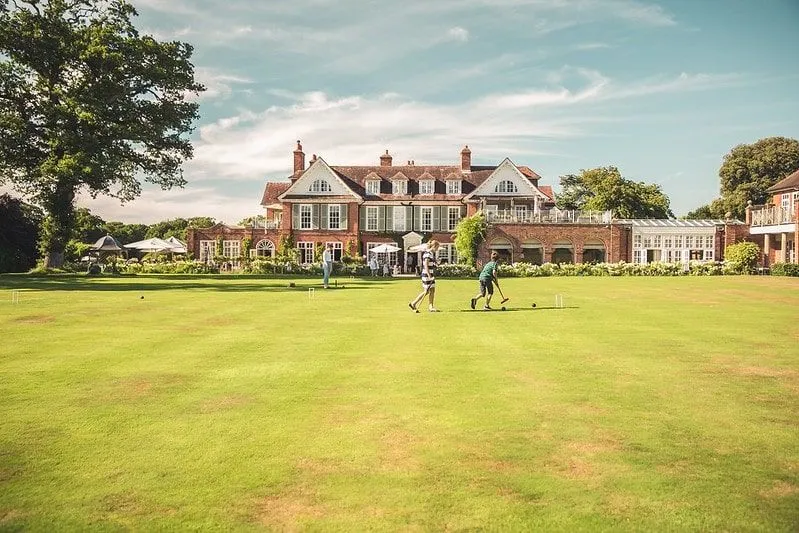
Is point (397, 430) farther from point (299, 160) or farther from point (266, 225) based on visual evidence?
point (299, 160)

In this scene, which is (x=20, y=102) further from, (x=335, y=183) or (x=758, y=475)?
(x=758, y=475)

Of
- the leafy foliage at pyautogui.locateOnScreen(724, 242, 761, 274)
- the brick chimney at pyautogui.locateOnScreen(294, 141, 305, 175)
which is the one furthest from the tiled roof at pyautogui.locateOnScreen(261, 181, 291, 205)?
the leafy foliage at pyautogui.locateOnScreen(724, 242, 761, 274)

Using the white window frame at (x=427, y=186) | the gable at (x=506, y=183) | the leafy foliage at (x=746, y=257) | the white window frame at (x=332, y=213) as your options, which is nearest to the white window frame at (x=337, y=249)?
the white window frame at (x=332, y=213)

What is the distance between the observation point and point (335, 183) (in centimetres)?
5709

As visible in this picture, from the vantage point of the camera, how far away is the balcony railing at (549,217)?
171 ft

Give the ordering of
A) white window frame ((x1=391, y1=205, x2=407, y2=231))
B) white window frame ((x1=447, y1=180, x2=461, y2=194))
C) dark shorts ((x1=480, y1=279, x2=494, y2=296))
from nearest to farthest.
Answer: dark shorts ((x1=480, y1=279, x2=494, y2=296))
white window frame ((x1=391, y1=205, x2=407, y2=231))
white window frame ((x1=447, y1=180, x2=461, y2=194))

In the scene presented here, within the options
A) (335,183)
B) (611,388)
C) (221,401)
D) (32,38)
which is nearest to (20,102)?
(32,38)

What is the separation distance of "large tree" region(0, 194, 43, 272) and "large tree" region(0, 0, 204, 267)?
13.7 ft

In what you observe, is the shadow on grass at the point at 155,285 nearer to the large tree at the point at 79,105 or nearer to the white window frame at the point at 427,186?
the large tree at the point at 79,105

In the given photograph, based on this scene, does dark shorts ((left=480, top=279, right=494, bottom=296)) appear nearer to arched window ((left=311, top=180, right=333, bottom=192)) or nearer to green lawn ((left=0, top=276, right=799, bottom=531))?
green lawn ((left=0, top=276, right=799, bottom=531))

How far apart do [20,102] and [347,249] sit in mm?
27366

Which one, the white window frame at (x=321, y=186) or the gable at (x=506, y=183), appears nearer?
the gable at (x=506, y=183)

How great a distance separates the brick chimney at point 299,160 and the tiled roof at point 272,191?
3.52 meters

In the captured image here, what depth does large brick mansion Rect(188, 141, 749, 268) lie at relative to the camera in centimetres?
5309
